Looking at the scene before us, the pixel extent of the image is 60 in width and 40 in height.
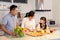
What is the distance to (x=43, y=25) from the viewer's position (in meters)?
2.44

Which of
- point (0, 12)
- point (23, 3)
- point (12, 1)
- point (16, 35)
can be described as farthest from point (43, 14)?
point (16, 35)

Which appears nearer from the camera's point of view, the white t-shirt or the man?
the man

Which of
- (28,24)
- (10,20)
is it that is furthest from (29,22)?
(10,20)

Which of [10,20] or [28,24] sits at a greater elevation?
[10,20]

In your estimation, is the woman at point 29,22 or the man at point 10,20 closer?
the man at point 10,20

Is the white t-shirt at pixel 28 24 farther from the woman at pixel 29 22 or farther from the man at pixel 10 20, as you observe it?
the man at pixel 10 20

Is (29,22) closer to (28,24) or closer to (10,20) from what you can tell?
(28,24)

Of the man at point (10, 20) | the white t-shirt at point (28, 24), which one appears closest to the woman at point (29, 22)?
the white t-shirt at point (28, 24)

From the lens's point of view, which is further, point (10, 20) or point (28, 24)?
point (28, 24)

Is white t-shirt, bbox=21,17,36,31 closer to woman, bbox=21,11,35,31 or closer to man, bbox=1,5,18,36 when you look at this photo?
woman, bbox=21,11,35,31

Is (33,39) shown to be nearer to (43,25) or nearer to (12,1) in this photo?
(43,25)

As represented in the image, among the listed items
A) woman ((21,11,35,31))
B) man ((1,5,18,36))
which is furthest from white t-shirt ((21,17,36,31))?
man ((1,5,18,36))

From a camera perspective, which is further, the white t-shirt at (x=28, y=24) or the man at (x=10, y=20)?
the white t-shirt at (x=28, y=24)

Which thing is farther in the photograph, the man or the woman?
the woman
